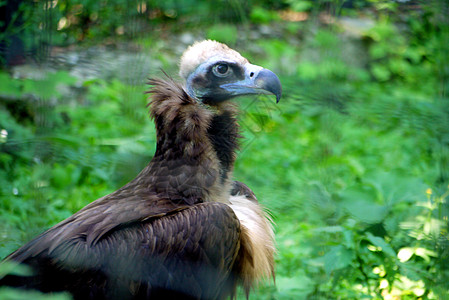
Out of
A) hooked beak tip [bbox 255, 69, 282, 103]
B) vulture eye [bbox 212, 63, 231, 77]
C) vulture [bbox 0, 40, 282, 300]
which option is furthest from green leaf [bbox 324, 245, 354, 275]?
vulture eye [bbox 212, 63, 231, 77]

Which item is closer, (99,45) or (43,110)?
(43,110)

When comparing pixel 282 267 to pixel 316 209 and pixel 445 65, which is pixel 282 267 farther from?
pixel 445 65

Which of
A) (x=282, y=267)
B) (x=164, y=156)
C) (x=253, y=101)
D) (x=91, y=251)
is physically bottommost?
(x=282, y=267)

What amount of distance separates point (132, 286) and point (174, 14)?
2.27 metres

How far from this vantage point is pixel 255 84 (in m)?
2.55

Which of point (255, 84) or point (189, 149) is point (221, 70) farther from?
point (189, 149)

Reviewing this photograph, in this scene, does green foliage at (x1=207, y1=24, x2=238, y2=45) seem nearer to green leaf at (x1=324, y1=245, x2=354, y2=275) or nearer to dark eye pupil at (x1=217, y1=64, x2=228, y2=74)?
dark eye pupil at (x1=217, y1=64, x2=228, y2=74)

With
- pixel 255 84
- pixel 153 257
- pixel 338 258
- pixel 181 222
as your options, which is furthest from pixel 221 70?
pixel 338 258

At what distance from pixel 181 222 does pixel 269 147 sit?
9.11 ft

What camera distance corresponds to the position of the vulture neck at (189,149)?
7.73 ft

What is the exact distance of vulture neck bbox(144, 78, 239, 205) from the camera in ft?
7.73

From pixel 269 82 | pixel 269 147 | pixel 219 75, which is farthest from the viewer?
pixel 269 147

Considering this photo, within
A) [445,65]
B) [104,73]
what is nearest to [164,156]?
[104,73]

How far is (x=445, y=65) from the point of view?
210 centimetres
